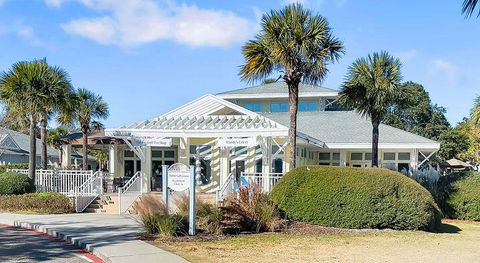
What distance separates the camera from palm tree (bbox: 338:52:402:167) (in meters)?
23.9

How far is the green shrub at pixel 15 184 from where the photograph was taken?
77.8 feet

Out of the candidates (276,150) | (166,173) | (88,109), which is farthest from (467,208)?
(88,109)

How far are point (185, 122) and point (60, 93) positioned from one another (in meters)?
6.39

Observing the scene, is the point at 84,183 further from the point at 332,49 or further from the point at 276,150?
the point at 332,49

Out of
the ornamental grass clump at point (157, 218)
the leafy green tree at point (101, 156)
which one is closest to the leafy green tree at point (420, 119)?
the leafy green tree at point (101, 156)

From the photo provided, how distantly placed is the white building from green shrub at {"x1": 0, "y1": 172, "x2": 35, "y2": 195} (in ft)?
14.5

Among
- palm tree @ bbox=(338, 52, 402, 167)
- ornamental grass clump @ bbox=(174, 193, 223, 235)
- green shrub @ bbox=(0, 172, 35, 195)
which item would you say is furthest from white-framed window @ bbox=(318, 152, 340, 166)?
ornamental grass clump @ bbox=(174, 193, 223, 235)

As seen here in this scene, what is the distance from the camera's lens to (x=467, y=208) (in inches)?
951

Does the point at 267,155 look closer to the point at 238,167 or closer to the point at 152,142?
the point at 238,167

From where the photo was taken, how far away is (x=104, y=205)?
23.2m

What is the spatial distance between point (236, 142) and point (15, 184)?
1043 centimetres

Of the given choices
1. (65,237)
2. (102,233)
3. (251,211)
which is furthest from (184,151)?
(65,237)

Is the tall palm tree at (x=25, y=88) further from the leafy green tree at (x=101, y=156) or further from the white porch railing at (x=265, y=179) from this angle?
the leafy green tree at (x=101, y=156)

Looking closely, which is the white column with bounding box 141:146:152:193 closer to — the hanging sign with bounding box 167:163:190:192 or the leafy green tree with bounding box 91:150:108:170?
the hanging sign with bounding box 167:163:190:192
